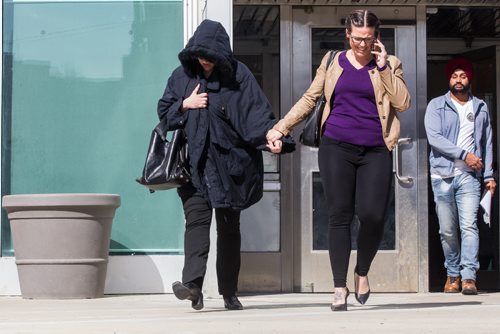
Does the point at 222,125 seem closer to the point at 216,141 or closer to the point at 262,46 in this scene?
the point at 216,141

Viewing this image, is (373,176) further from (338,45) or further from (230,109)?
(338,45)

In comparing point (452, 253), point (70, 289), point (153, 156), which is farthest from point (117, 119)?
point (452, 253)

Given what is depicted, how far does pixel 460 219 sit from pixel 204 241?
10.8 ft

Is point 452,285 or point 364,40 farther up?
point 364,40

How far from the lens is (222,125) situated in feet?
25.1

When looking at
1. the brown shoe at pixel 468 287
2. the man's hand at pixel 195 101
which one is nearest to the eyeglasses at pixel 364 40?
the man's hand at pixel 195 101

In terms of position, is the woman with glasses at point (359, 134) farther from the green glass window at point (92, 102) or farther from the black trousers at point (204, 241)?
the green glass window at point (92, 102)

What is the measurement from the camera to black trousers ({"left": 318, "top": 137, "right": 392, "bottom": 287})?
24.9 ft

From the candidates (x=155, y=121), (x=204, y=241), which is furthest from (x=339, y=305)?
(x=155, y=121)

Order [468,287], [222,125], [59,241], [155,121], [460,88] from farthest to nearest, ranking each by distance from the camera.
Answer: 1. [460,88]
2. [155,121]
3. [468,287]
4. [59,241]
5. [222,125]

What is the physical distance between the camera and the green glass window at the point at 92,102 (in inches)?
390

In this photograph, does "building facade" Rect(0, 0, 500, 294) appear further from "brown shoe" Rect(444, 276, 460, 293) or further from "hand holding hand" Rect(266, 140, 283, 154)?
"hand holding hand" Rect(266, 140, 283, 154)

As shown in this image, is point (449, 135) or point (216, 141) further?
point (449, 135)

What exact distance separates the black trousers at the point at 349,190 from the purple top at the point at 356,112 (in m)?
0.06
